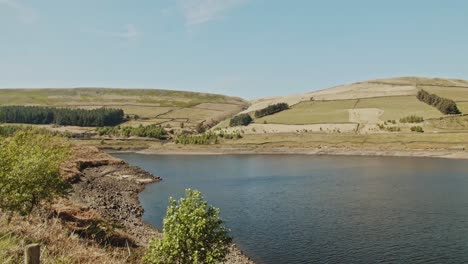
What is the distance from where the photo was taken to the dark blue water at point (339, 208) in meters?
41.9

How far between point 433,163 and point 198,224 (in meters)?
107

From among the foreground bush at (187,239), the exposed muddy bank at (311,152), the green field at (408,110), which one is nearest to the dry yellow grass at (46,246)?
the foreground bush at (187,239)

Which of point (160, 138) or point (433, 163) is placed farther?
point (160, 138)

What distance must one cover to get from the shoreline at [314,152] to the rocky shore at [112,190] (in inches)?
2376

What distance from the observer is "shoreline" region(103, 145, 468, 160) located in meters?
133

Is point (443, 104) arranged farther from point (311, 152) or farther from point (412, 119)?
point (311, 152)

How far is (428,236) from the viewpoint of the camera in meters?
45.5

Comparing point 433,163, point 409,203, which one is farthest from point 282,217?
point 433,163

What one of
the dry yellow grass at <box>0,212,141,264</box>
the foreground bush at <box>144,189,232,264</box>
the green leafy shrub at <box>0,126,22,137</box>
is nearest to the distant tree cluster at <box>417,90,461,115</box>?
the green leafy shrub at <box>0,126,22,137</box>

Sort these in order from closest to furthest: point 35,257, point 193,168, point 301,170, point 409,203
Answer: point 35,257, point 409,203, point 301,170, point 193,168

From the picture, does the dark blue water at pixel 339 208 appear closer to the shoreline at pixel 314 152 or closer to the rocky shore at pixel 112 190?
the rocky shore at pixel 112 190

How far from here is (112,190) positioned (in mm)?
77875

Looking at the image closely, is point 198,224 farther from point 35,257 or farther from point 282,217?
point 282,217

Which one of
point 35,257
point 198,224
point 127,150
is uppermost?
point 35,257
